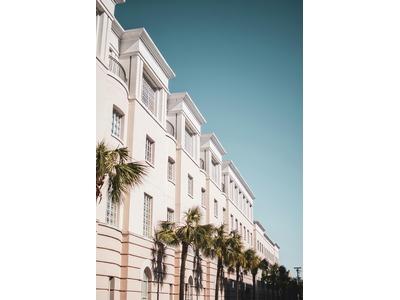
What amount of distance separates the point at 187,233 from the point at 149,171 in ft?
7.81

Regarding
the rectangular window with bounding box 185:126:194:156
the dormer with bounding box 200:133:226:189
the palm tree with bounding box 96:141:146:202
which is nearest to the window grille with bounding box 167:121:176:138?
the rectangular window with bounding box 185:126:194:156

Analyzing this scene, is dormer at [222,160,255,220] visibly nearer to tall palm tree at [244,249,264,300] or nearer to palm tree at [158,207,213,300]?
palm tree at [158,207,213,300]

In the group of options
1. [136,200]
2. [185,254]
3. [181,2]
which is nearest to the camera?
[181,2]

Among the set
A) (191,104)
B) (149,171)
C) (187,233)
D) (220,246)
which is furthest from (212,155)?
(220,246)

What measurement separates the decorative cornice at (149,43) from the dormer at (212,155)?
1.64 m

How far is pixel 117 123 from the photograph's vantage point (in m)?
9.66

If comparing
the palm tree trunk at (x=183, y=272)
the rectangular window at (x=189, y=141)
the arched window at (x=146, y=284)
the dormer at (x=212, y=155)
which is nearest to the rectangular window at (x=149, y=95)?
the rectangular window at (x=189, y=141)

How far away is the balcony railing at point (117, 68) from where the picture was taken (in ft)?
32.0

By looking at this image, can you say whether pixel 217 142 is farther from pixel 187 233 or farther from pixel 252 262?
pixel 252 262
